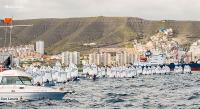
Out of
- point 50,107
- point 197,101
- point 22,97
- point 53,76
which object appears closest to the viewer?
point 50,107

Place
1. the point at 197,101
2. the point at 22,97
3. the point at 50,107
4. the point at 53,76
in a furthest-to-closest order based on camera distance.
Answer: the point at 53,76
the point at 197,101
the point at 22,97
the point at 50,107

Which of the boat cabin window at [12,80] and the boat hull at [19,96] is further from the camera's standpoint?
the boat cabin window at [12,80]

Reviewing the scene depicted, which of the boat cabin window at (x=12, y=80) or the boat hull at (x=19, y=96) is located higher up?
the boat cabin window at (x=12, y=80)

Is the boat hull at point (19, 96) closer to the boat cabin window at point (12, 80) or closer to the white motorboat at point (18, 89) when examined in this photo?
the white motorboat at point (18, 89)

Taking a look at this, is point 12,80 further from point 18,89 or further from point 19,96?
point 19,96

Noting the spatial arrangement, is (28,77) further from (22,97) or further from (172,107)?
(172,107)

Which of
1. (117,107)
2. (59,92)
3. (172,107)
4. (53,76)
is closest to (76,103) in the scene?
(59,92)

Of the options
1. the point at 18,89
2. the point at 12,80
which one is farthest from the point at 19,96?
the point at 12,80

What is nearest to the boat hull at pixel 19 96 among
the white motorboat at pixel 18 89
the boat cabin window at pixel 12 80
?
the white motorboat at pixel 18 89

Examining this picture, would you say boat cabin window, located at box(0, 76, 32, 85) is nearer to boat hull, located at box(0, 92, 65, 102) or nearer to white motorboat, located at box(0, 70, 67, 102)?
white motorboat, located at box(0, 70, 67, 102)
